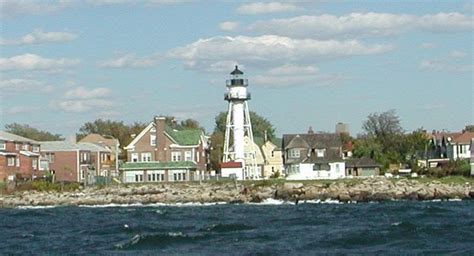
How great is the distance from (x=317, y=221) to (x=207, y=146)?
54.9 meters

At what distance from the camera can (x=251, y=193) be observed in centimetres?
6900

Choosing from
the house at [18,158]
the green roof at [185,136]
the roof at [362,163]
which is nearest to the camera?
the house at [18,158]

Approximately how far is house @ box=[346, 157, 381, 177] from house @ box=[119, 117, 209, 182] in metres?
13.3

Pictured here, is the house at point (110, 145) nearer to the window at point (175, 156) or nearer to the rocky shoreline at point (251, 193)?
the window at point (175, 156)

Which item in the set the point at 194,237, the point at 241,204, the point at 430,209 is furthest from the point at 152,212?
the point at 194,237

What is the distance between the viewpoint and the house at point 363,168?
90.6 meters

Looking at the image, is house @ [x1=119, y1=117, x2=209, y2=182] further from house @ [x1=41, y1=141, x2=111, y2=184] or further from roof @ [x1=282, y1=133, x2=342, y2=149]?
roof @ [x1=282, y1=133, x2=342, y2=149]

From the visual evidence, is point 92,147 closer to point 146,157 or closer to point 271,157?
point 146,157

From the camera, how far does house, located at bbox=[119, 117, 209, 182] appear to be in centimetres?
8694

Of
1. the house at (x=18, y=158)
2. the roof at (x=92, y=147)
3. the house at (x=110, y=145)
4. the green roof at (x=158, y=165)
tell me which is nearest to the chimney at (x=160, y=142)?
the green roof at (x=158, y=165)

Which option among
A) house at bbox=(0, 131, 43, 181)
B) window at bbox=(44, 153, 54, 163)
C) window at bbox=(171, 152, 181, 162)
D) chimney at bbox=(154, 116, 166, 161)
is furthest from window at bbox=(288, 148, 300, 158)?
house at bbox=(0, 131, 43, 181)

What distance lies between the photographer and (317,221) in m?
42.6

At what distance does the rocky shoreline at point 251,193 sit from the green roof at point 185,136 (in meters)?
14.7

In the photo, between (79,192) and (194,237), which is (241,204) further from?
(194,237)
